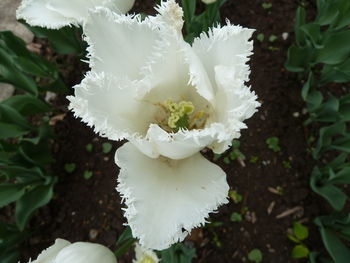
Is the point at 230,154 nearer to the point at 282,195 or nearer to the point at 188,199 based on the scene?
the point at 282,195

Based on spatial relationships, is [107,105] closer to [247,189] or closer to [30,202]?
[30,202]

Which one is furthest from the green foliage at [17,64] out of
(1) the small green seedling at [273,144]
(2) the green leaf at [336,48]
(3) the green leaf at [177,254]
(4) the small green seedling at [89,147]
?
(2) the green leaf at [336,48]

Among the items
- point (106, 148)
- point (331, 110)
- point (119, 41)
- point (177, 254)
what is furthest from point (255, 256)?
point (119, 41)

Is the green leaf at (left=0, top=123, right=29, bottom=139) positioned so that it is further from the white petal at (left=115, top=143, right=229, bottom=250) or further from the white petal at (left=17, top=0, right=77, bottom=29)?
the white petal at (left=115, top=143, right=229, bottom=250)

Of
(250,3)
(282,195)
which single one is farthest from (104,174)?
(250,3)

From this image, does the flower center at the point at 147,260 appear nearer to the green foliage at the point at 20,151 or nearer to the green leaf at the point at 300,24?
the green foliage at the point at 20,151

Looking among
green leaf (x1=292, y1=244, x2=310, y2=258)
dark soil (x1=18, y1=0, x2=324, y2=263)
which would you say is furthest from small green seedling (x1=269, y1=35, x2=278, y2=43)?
green leaf (x1=292, y1=244, x2=310, y2=258)
